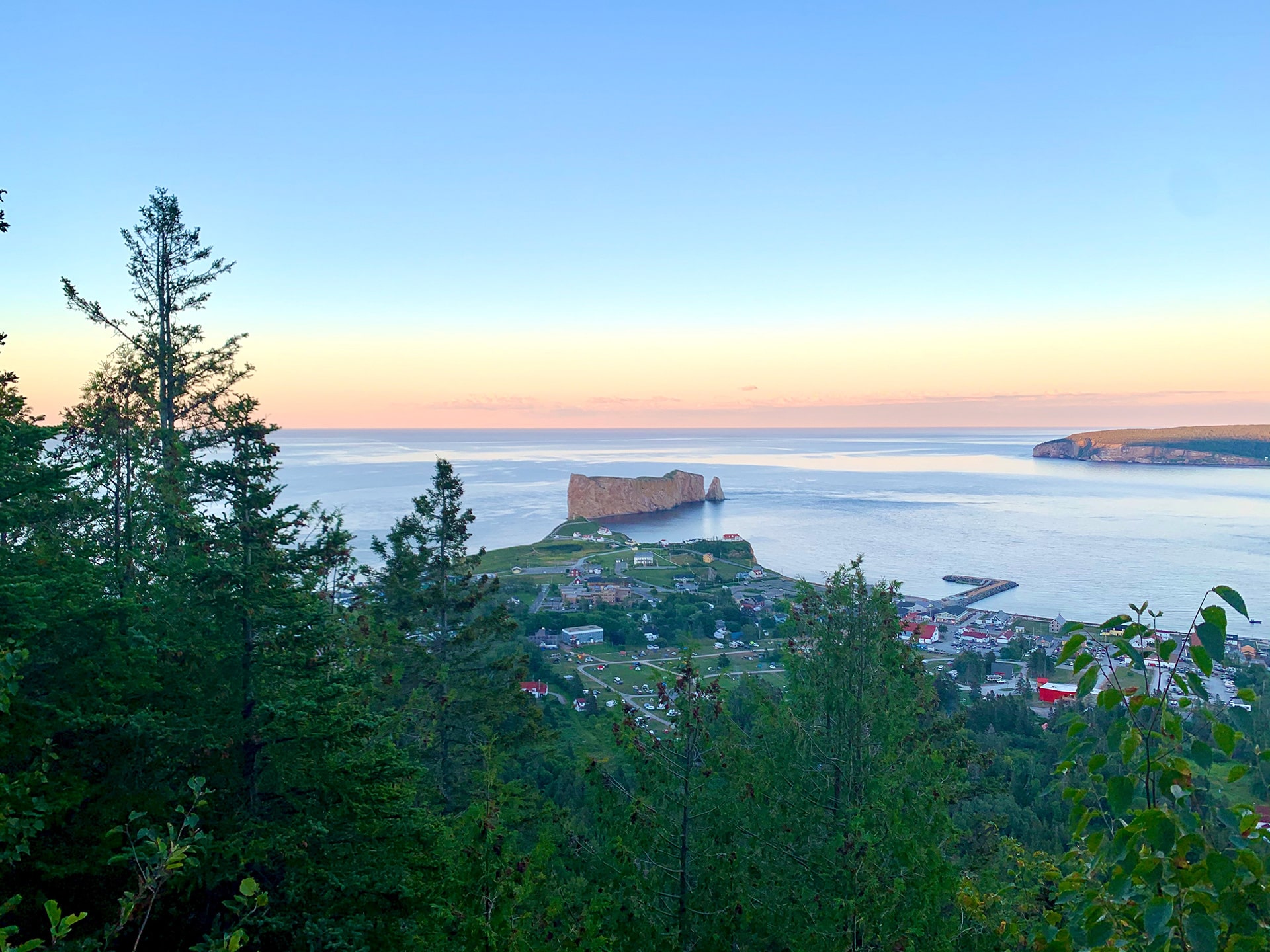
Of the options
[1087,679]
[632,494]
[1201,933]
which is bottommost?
[632,494]

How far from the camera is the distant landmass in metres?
161

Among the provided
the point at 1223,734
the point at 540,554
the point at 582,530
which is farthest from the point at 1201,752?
the point at 582,530

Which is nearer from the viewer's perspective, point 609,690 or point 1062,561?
point 609,690

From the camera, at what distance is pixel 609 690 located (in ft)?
96.0

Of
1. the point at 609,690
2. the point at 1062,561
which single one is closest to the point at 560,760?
the point at 609,690

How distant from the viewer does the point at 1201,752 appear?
2156mm

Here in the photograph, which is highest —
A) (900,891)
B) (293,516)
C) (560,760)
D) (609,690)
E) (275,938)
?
(293,516)

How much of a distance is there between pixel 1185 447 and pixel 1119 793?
696 ft

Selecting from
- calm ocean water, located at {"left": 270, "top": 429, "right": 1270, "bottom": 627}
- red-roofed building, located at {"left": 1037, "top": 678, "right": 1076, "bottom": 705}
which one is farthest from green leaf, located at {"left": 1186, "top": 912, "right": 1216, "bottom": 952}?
calm ocean water, located at {"left": 270, "top": 429, "right": 1270, "bottom": 627}

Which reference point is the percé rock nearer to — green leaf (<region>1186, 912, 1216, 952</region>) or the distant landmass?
green leaf (<region>1186, 912, 1216, 952</region>)

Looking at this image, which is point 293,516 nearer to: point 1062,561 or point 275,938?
point 275,938

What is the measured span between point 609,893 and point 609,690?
2331 cm

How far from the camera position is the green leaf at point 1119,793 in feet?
7.07

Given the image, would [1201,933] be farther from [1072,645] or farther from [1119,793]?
[1072,645]
